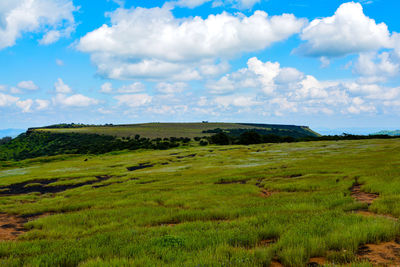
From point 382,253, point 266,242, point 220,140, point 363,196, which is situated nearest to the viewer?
point 382,253

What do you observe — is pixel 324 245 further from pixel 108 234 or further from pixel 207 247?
pixel 108 234

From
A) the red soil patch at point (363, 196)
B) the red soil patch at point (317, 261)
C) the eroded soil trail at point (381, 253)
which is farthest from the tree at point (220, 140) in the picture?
the red soil patch at point (317, 261)

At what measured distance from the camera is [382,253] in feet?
25.0

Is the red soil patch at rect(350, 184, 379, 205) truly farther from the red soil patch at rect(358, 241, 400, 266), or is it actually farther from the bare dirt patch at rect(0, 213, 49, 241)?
the bare dirt patch at rect(0, 213, 49, 241)

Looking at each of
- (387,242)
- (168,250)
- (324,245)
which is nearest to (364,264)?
(324,245)

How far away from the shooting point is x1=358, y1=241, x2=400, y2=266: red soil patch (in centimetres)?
692

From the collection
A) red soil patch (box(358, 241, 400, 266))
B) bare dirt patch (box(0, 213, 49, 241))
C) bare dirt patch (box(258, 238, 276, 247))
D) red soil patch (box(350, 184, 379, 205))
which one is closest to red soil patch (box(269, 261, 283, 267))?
bare dirt patch (box(258, 238, 276, 247))

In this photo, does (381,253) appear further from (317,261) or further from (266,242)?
(266,242)

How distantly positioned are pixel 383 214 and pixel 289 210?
4267 mm

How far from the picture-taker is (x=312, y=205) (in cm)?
1498

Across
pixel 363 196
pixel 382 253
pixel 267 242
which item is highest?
pixel 382 253

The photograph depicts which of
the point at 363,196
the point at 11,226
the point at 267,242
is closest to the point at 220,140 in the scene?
the point at 363,196

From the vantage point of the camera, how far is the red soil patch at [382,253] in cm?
692

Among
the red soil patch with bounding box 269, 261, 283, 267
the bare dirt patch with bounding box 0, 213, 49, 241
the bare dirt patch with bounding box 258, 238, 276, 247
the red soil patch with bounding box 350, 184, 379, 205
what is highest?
the red soil patch with bounding box 269, 261, 283, 267
